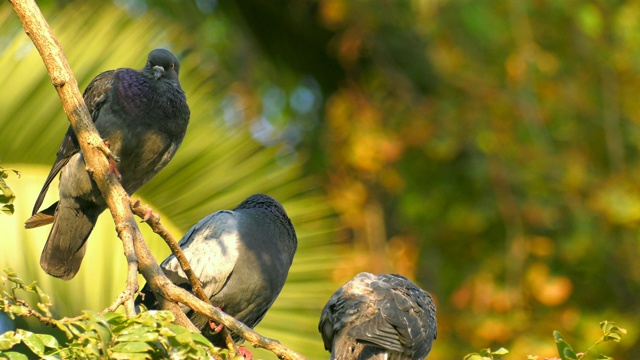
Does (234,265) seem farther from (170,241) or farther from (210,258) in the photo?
(170,241)

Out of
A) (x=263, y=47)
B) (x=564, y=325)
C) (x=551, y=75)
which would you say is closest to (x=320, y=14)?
(x=263, y=47)

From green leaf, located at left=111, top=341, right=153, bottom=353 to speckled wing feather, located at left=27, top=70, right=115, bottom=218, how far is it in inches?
96.2

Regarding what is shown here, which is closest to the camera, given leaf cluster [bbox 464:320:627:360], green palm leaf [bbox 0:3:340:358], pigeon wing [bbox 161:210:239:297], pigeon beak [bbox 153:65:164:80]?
leaf cluster [bbox 464:320:627:360]

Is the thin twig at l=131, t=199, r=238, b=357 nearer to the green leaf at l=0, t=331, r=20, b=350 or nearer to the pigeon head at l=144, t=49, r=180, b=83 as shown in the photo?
the green leaf at l=0, t=331, r=20, b=350

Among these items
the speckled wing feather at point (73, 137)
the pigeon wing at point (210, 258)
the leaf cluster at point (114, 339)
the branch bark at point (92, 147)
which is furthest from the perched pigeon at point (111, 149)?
the leaf cluster at point (114, 339)

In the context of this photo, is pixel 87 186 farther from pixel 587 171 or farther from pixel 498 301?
pixel 587 171

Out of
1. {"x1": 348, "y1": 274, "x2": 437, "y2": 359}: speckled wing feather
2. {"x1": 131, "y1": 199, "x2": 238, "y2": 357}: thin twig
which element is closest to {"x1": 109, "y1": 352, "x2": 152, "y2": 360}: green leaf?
{"x1": 131, "y1": 199, "x2": 238, "y2": 357}: thin twig

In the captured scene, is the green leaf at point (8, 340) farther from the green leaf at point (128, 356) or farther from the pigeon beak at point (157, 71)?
the pigeon beak at point (157, 71)

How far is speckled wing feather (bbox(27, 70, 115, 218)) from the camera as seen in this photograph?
483 centimetres

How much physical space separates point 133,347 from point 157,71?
9.47 feet

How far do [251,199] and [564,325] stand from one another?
5.92 metres

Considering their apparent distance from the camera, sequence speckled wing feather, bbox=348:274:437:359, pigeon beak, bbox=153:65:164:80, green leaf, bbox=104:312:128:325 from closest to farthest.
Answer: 1. green leaf, bbox=104:312:128:325
2. speckled wing feather, bbox=348:274:437:359
3. pigeon beak, bbox=153:65:164:80

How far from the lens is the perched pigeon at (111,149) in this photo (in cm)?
482

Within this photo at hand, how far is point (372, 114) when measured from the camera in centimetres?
1067
